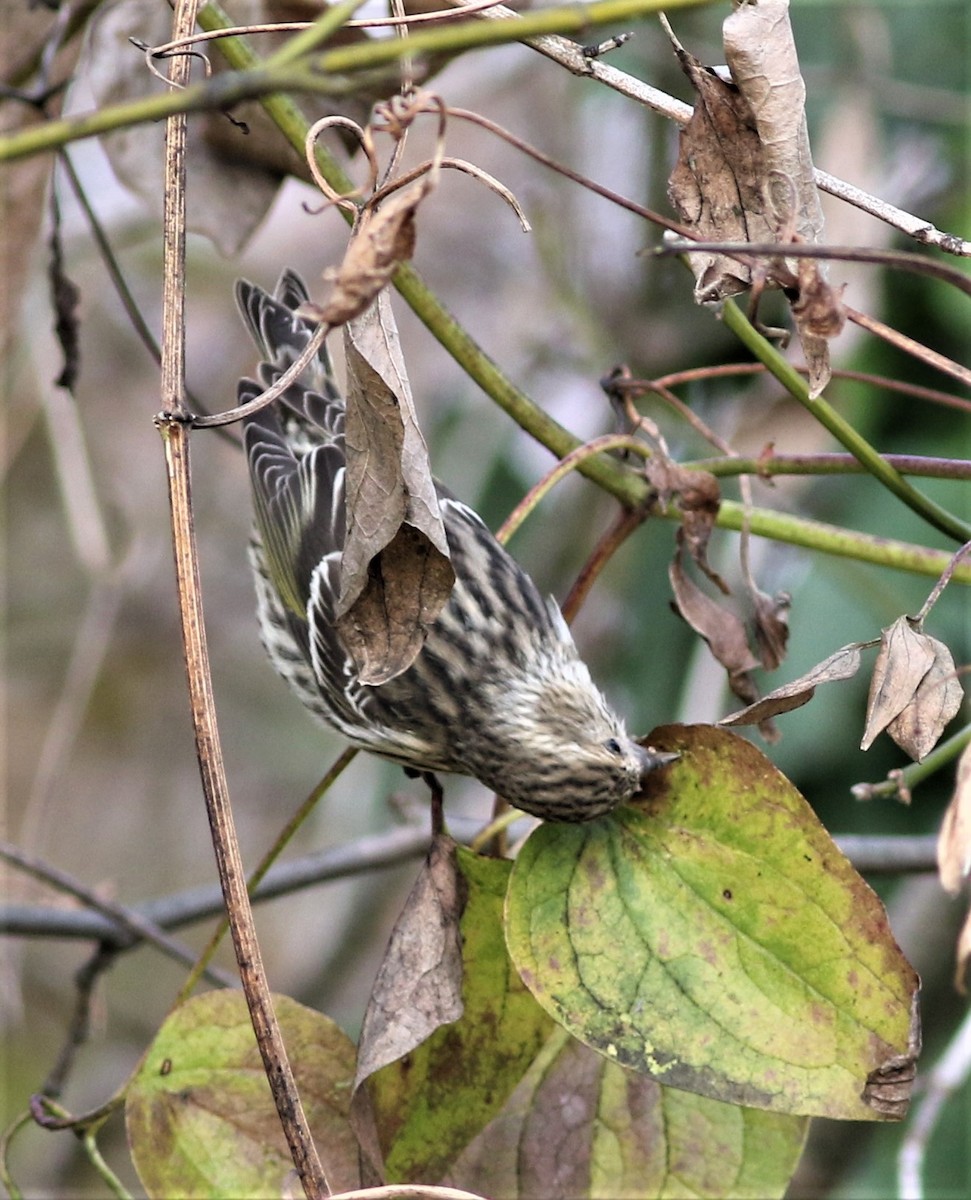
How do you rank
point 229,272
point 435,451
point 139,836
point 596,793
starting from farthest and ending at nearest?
point 139,836 < point 229,272 < point 435,451 < point 596,793

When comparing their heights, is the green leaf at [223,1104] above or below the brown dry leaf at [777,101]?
below

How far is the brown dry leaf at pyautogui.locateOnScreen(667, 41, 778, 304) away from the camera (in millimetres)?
1284

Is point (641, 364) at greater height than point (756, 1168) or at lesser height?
greater

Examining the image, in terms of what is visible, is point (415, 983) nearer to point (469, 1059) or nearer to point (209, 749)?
point (469, 1059)

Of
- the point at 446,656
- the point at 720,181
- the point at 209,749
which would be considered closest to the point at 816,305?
the point at 720,181

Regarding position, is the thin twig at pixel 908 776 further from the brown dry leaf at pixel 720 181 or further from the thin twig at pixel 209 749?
the thin twig at pixel 209 749

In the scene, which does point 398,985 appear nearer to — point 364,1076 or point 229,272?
point 364,1076

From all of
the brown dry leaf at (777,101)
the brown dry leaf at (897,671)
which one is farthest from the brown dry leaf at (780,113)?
the brown dry leaf at (897,671)

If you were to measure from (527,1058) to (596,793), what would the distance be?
26 cm

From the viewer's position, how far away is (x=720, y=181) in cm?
130

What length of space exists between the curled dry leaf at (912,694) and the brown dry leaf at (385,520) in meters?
0.36

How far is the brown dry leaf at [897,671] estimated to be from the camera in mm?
1221

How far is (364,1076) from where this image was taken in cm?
127

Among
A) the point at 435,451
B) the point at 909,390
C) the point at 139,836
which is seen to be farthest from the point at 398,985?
the point at 139,836
